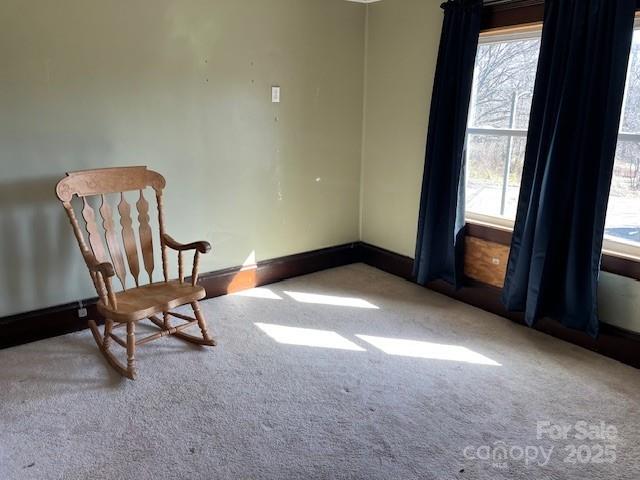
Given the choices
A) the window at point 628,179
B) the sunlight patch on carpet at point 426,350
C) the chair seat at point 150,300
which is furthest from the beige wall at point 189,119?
the window at point 628,179

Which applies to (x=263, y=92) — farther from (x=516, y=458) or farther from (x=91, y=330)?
(x=516, y=458)

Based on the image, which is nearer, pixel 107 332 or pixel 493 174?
pixel 107 332

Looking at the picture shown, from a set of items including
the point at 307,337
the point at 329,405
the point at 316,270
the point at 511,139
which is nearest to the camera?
the point at 329,405

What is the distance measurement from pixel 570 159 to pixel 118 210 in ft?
8.45

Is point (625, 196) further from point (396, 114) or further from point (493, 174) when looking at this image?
point (396, 114)

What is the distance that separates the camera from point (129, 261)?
292 centimetres

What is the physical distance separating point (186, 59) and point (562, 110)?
2.27 meters

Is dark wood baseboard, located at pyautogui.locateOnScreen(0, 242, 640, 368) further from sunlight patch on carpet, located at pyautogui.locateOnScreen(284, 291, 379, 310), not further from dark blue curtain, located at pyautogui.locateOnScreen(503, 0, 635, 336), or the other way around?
sunlight patch on carpet, located at pyautogui.locateOnScreen(284, 291, 379, 310)

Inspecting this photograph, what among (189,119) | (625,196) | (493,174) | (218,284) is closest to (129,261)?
(218,284)

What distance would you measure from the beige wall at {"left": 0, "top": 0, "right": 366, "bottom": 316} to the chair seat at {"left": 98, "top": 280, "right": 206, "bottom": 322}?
0.56 meters

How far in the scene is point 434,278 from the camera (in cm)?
367

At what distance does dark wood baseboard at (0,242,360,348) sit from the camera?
9.46 feet

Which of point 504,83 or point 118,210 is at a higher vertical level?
point 504,83

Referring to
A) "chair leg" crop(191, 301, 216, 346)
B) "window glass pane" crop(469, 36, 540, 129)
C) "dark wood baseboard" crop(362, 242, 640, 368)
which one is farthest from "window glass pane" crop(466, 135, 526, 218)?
"chair leg" crop(191, 301, 216, 346)
